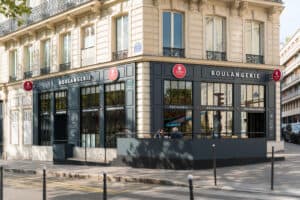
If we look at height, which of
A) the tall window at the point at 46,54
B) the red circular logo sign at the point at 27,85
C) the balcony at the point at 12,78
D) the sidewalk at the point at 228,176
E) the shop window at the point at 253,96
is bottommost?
the sidewalk at the point at 228,176

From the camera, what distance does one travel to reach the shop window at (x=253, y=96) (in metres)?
25.3

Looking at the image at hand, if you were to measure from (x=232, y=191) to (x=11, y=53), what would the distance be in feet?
77.9

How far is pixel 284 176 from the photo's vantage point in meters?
16.3

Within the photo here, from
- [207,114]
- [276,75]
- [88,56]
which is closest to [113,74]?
[88,56]

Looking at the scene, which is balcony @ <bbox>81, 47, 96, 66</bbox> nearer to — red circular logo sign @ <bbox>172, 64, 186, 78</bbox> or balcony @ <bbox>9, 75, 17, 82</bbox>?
red circular logo sign @ <bbox>172, 64, 186, 78</bbox>

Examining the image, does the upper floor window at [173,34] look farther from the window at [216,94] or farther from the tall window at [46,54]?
the tall window at [46,54]

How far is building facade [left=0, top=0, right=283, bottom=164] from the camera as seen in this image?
22.9 metres

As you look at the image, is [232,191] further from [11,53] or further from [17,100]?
[11,53]

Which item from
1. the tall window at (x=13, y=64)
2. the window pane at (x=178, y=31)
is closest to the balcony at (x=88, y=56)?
the window pane at (x=178, y=31)

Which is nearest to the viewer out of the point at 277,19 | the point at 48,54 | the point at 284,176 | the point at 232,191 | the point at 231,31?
the point at 232,191

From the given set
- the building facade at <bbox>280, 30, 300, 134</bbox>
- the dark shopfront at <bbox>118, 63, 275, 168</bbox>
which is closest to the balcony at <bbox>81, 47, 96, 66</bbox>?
the dark shopfront at <bbox>118, 63, 275, 168</bbox>

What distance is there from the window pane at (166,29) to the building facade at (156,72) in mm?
45

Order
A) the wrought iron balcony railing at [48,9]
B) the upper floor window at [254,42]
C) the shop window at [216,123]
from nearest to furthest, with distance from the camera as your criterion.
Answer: the shop window at [216,123]
the upper floor window at [254,42]
the wrought iron balcony railing at [48,9]

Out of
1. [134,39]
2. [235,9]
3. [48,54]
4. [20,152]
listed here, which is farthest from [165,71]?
[20,152]
